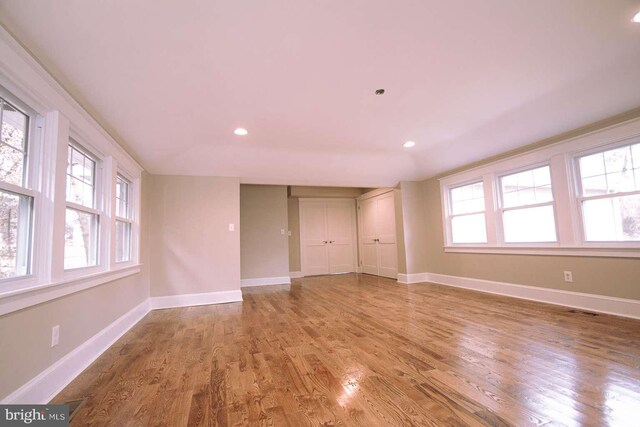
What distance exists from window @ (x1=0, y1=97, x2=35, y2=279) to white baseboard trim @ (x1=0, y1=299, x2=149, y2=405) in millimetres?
609

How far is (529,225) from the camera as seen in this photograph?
399cm

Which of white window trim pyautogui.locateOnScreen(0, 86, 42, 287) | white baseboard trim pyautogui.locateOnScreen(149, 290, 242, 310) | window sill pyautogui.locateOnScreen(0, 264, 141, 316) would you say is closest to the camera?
window sill pyautogui.locateOnScreen(0, 264, 141, 316)

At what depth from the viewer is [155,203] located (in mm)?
4293

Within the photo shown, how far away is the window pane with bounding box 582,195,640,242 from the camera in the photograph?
9.73 ft

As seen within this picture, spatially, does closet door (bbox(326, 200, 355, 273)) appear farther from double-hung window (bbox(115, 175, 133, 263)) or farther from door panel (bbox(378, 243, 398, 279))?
double-hung window (bbox(115, 175, 133, 263))

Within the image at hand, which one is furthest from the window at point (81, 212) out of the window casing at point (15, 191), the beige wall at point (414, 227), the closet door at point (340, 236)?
the closet door at point (340, 236)

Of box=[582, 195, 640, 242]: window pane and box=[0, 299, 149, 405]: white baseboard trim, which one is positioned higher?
box=[582, 195, 640, 242]: window pane

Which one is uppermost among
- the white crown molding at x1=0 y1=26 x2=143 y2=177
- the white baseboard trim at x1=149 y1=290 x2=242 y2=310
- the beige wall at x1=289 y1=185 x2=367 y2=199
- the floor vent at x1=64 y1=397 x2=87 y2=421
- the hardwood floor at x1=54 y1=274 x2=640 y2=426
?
the beige wall at x1=289 y1=185 x2=367 y2=199

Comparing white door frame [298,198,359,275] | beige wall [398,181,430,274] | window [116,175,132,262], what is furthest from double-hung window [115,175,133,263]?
beige wall [398,181,430,274]

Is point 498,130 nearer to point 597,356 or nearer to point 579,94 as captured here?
point 579,94

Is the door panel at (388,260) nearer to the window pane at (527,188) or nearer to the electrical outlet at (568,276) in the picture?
the window pane at (527,188)

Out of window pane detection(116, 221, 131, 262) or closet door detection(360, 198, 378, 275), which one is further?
closet door detection(360, 198, 378, 275)

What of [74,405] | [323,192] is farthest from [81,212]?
[323,192]

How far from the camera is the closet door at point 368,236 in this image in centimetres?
712
